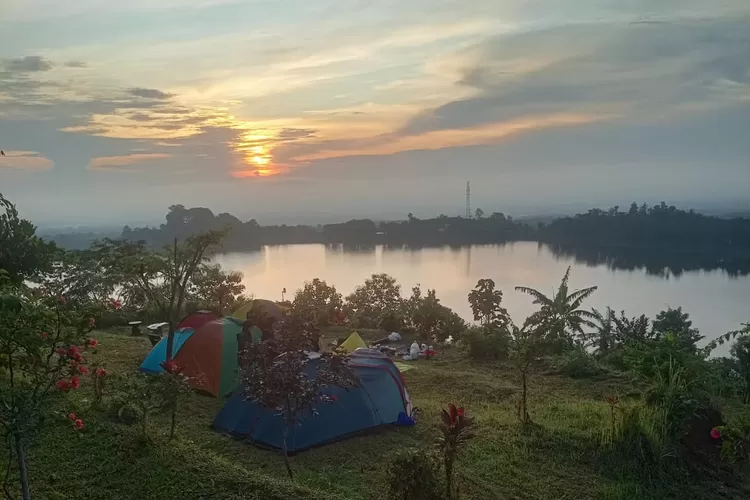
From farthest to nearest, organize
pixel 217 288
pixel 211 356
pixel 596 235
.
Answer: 1. pixel 596 235
2. pixel 217 288
3. pixel 211 356

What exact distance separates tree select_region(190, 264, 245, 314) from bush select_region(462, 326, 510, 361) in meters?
8.45

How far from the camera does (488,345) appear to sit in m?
12.7

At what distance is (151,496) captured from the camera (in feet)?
15.1

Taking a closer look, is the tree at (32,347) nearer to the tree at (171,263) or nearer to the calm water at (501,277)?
the tree at (171,263)

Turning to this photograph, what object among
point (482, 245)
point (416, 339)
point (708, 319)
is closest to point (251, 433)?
point (416, 339)

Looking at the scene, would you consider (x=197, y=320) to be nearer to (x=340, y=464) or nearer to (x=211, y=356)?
(x=211, y=356)

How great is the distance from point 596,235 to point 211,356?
7677 cm

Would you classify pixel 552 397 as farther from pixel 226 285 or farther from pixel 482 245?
pixel 482 245

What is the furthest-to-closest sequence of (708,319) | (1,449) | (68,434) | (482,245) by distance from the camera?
1. (482,245)
2. (708,319)
3. (68,434)
4. (1,449)

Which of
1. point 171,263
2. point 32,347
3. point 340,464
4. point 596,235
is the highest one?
point 596,235

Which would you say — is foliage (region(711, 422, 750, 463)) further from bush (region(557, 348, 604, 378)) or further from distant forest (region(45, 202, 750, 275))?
distant forest (region(45, 202, 750, 275))

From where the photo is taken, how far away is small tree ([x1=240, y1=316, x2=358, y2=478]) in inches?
212

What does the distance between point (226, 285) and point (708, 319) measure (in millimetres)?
34515

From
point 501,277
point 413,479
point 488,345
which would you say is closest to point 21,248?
point 413,479
